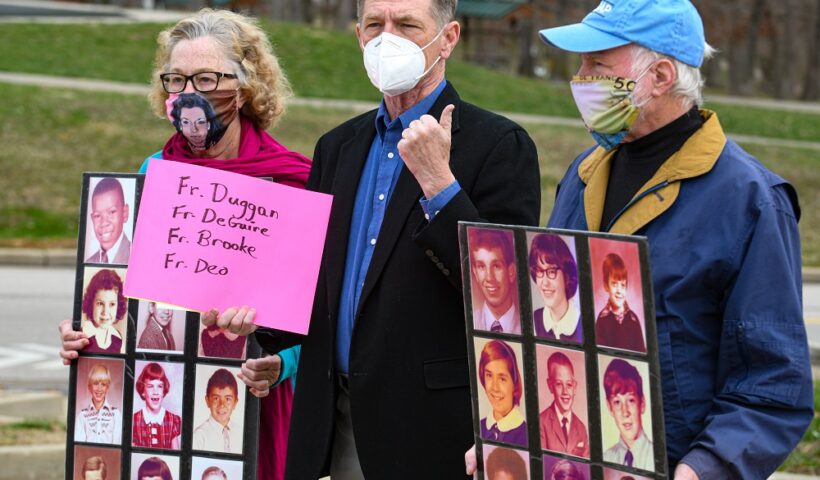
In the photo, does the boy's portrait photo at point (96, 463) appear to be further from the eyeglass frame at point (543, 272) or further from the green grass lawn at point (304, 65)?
the green grass lawn at point (304, 65)

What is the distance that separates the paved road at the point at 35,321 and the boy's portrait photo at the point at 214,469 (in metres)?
4.94

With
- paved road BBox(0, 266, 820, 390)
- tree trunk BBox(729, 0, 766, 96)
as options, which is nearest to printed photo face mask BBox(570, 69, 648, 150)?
paved road BBox(0, 266, 820, 390)

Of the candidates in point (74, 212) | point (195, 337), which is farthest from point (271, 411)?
point (74, 212)

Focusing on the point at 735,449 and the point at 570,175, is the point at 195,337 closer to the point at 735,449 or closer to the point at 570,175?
the point at 570,175

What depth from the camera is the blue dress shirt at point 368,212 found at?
10.5 ft

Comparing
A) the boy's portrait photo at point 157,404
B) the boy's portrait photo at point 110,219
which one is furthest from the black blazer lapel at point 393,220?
the boy's portrait photo at point 110,219

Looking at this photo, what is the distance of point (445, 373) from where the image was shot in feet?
10.1

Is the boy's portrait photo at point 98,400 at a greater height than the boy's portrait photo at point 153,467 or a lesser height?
greater

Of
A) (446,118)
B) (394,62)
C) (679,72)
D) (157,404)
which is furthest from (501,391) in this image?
(157,404)

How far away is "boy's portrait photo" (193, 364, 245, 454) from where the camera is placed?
3580mm

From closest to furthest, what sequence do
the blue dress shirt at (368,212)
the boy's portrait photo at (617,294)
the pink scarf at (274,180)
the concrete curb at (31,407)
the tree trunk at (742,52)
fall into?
the boy's portrait photo at (617,294)
the blue dress shirt at (368,212)
the pink scarf at (274,180)
the concrete curb at (31,407)
the tree trunk at (742,52)

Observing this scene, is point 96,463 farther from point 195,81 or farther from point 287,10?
point 287,10

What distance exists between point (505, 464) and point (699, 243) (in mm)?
612

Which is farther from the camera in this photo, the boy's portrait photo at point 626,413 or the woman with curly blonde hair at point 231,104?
the woman with curly blonde hair at point 231,104
